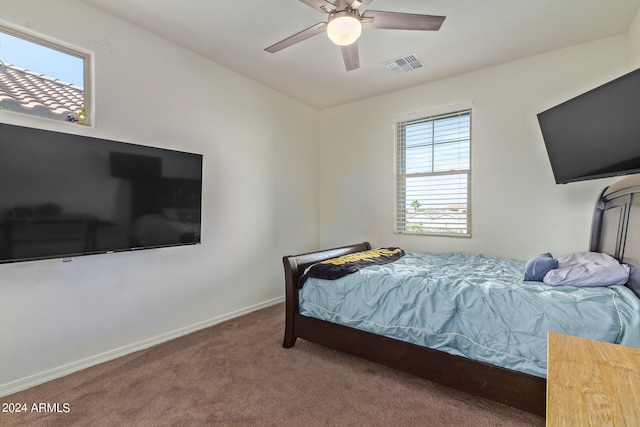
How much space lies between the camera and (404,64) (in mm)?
3150

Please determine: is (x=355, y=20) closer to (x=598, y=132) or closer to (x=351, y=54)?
(x=351, y=54)

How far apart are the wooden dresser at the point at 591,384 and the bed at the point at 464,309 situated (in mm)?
834

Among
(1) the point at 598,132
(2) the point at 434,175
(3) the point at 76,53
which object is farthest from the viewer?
(2) the point at 434,175

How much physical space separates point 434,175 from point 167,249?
302 centimetres

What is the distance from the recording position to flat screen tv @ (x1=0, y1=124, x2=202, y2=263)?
5.97 feet

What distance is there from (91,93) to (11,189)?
36.4 inches

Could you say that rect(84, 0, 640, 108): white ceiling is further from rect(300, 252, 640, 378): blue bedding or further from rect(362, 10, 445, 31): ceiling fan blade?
rect(300, 252, 640, 378): blue bedding

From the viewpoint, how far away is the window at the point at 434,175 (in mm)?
3439

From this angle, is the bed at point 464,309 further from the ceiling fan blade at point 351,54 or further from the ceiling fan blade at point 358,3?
the ceiling fan blade at point 358,3

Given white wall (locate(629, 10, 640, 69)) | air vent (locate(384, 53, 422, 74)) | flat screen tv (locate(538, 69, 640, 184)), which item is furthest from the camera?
air vent (locate(384, 53, 422, 74))

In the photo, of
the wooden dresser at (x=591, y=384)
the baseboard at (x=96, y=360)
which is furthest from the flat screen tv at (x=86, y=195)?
the wooden dresser at (x=591, y=384)

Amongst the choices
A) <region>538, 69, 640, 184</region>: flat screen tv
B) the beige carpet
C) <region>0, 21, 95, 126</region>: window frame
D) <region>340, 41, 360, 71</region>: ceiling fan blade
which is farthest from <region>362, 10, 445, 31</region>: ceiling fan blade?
the beige carpet

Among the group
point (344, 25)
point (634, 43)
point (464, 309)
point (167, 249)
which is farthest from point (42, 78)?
point (634, 43)

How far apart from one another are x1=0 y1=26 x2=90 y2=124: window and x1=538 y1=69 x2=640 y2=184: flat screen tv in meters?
3.34
